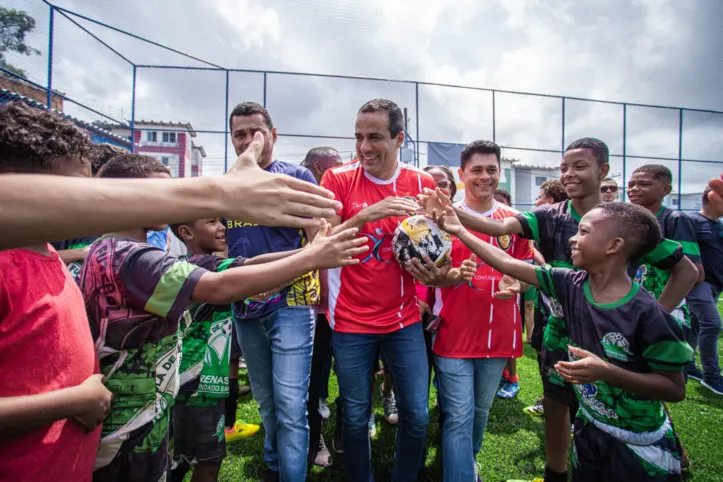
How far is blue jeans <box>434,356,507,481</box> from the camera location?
2.38m

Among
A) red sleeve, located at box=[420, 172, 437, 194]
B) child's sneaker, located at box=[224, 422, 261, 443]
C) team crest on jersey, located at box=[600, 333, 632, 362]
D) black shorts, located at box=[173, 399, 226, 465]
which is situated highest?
red sleeve, located at box=[420, 172, 437, 194]

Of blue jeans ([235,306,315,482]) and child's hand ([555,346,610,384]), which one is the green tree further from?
child's hand ([555,346,610,384])

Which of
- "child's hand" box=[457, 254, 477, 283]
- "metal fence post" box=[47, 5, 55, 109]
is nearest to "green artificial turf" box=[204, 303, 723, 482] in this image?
"child's hand" box=[457, 254, 477, 283]

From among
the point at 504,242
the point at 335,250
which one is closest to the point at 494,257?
the point at 504,242

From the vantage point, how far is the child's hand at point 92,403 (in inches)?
49.7

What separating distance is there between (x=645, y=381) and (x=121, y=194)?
217 centimetres

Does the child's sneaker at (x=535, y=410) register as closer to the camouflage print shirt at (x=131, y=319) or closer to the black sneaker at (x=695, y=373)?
the black sneaker at (x=695, y=373)

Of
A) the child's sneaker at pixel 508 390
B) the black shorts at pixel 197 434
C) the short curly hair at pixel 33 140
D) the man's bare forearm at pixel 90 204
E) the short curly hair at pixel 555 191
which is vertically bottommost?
the child's sneaker at pixel 508 390

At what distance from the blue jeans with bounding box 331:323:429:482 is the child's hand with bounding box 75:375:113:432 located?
4.49ft

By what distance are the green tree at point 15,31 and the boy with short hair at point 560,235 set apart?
979 centimetres

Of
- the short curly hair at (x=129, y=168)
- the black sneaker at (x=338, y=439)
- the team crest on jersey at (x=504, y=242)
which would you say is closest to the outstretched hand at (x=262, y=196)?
the short curly hair at (x=129, y=168)

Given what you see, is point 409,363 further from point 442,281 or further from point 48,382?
point 48,382

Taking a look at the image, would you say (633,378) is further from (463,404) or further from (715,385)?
(715,385)

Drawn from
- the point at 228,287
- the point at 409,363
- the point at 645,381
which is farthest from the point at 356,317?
the point at 645,381
